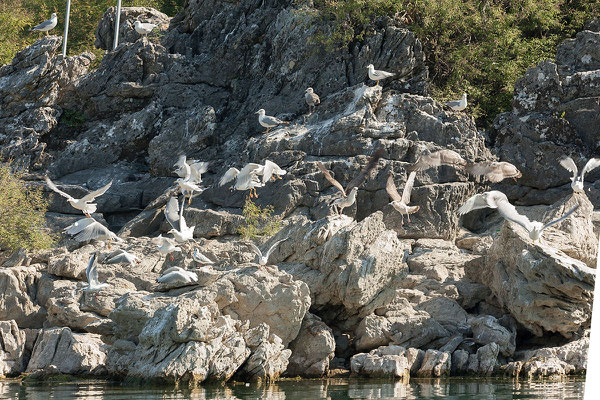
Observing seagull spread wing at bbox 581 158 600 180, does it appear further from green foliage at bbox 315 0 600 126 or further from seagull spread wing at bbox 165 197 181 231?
seagull spread wing at bbox 165 197 181 231

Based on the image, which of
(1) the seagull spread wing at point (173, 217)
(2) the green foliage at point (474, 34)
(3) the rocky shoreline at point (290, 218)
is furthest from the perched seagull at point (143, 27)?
→ (1) the seagull spread wing at point (173, 217)

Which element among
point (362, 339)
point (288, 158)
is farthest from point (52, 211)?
point (362, 339)

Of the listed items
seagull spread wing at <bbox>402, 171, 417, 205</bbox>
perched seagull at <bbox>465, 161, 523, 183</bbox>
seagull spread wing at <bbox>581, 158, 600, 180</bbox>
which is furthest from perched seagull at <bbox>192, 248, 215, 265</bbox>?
seagull spread wing at <bbox>581, 158, 600, 180</bbox>

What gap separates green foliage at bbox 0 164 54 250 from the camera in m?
16.8

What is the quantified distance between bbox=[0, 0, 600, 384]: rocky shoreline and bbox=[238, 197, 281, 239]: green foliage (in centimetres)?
22

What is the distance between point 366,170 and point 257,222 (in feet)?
7.17

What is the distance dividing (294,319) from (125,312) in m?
2.34

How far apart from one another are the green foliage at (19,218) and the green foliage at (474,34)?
6.71 meters

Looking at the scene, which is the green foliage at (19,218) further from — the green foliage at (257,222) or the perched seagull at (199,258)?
the green foliage at (257,222)

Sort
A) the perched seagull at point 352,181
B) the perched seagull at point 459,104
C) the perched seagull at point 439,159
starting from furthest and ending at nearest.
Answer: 1. the perched seagull at point 459,104
2. the perched seagull at point 439,159
3. the perched seagull at point 352,181

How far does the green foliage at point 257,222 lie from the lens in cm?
1694

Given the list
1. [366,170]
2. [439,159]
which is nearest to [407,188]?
[439,159]

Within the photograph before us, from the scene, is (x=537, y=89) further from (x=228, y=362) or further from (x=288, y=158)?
(x=228, y=362)

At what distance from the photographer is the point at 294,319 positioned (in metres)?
14.0
